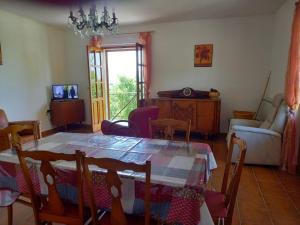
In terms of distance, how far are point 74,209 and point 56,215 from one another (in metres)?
0.11

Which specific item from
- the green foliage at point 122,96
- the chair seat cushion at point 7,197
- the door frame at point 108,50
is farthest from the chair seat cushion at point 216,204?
the green foliage at point 122,96

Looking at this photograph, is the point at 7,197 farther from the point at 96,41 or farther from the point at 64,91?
the point at 96,41

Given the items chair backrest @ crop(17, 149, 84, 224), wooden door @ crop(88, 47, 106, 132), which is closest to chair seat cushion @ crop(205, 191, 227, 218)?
chair backrest @ crop(17, 149, 84, 224)

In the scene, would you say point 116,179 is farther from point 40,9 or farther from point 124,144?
point 40,9

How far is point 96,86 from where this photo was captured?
5254 mm

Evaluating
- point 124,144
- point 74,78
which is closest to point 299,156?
point 124,144

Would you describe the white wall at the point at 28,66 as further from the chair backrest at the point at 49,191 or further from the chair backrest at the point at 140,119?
the chair backrest at the point at 49,191

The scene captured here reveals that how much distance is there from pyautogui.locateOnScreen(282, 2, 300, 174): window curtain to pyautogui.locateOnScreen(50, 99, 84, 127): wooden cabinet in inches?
172

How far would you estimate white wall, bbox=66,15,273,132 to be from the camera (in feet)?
14.5

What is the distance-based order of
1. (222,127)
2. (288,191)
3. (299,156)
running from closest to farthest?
1. (288,191)
2. (299,156)
3. (222,127)

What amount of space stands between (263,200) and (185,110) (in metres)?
2.44

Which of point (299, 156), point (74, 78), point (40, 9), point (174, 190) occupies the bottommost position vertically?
point (299, 156)

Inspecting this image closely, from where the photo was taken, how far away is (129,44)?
521 centimetres

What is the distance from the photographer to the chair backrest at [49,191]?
48.3 inches
